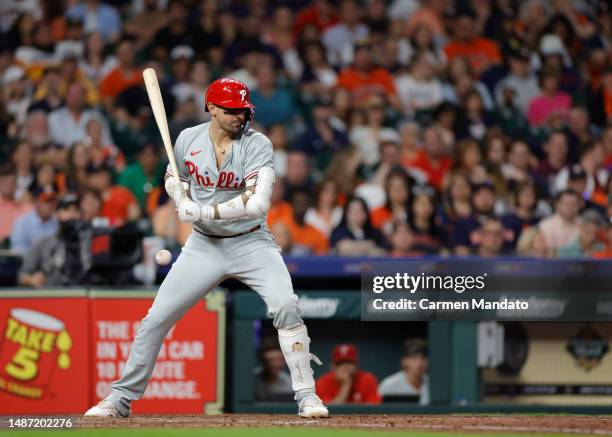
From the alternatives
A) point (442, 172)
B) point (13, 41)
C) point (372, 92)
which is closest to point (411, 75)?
point (372, 92)

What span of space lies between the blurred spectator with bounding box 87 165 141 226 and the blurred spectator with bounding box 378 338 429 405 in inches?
132

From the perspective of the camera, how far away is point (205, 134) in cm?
736

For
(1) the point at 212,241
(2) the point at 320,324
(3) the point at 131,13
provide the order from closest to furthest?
1. (1) the point at 212,241
2. (2) the point at 320,324
3. (3) the point at 131,13

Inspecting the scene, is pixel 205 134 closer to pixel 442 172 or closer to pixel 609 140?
pixel 442 172

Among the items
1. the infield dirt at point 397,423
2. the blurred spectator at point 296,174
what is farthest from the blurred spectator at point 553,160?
the infield dirt at point 397,423

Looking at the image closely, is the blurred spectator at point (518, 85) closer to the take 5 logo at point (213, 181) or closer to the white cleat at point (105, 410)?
the take 5 logo at point (213, 181)

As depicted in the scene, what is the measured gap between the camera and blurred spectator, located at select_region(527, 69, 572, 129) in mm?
14438

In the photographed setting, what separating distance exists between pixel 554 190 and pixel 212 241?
6.56 metres

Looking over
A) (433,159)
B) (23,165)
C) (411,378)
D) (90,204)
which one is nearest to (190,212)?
(411,378)

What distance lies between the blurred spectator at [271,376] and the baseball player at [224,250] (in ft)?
8.86

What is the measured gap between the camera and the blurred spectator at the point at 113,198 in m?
12.2

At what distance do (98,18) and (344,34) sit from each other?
2.83 meters

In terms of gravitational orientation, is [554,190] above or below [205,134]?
above

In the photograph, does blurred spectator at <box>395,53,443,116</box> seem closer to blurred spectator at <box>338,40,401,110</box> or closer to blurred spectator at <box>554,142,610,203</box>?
blurred spectator at <box>338,40,401,110</box>
